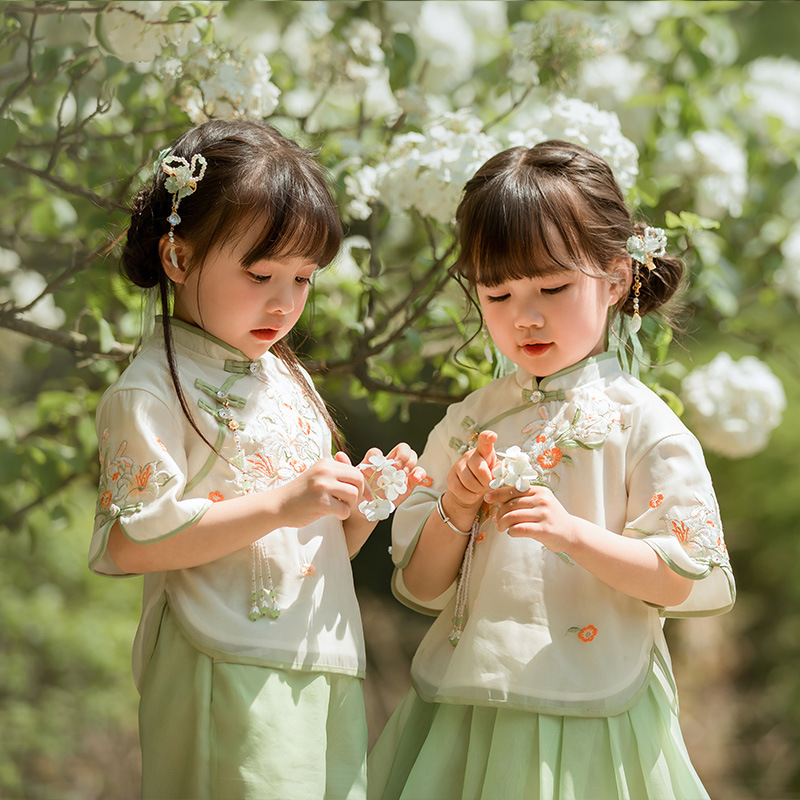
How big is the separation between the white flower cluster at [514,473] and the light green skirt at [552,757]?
37 cm

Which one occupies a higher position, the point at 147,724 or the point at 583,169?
the point at 583,169

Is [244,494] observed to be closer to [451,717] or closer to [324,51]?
[451,717]

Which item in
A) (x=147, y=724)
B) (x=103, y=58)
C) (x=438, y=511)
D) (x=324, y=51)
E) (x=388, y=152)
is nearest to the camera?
(x=147, y=724)

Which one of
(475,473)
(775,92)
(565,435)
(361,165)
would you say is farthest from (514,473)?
(775,92)

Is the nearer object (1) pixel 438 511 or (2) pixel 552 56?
(1) pixel 438 511

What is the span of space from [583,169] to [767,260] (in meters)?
1.35

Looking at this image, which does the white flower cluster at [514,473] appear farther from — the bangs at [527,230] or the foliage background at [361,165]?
the foliage background at [361,165]

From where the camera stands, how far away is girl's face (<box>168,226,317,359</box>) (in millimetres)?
1593

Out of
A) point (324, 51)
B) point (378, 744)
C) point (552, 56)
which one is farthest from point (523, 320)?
point (324, 51)

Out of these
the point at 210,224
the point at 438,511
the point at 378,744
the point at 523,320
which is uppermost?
the point at 210,224

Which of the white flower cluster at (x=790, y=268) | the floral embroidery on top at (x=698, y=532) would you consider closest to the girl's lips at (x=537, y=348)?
the floral embroidery on top at (x=698, y=532)

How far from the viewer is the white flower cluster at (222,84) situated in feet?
6.84

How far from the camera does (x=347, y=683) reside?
1.61 m

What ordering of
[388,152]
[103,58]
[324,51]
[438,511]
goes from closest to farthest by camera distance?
[438,511] → [103,58] → [388,152] → [324,51]
